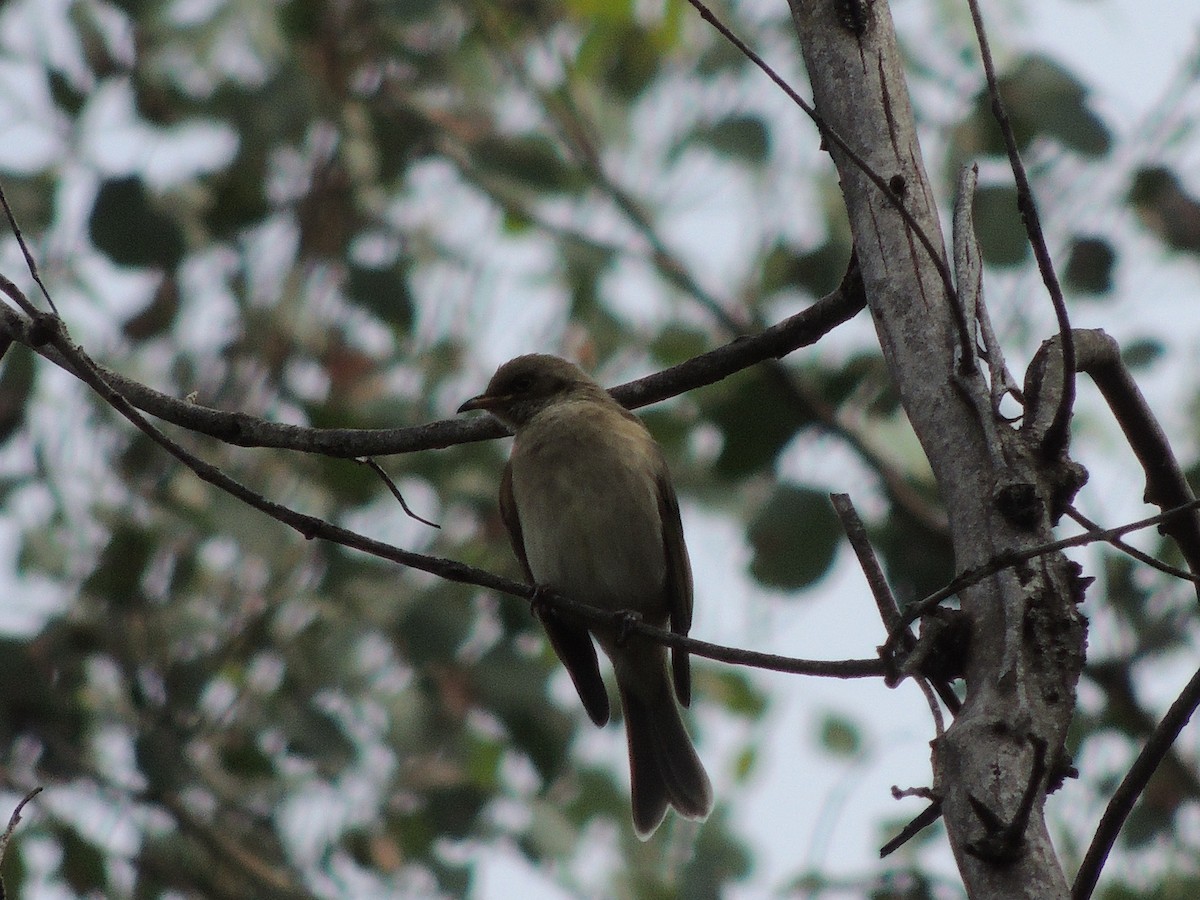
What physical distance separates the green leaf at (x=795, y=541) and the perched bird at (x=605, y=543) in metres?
0.64

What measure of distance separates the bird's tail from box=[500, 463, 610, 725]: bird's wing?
183 millimetres

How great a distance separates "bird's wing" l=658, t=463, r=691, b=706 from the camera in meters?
5.50

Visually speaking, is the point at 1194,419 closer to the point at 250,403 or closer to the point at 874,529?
the point at 874,529

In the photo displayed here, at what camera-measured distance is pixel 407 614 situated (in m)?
5.97

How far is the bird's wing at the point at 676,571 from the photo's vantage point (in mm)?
5504

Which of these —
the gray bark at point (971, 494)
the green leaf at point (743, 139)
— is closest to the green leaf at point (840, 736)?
the green leaf at point (743, 139)

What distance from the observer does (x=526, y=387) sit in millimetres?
5922

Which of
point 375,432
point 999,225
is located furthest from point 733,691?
point 375,432

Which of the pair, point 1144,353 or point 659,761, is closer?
point 1144,353

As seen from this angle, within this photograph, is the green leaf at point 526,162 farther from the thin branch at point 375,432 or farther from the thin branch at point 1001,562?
the thin branch at point 1001,562

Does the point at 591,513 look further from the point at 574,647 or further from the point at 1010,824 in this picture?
the point at 1010,824

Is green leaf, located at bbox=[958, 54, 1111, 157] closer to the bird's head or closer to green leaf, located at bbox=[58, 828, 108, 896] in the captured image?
the bird's head

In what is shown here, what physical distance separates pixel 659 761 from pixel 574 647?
23.8 inches

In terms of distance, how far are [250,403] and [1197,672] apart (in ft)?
20.7
